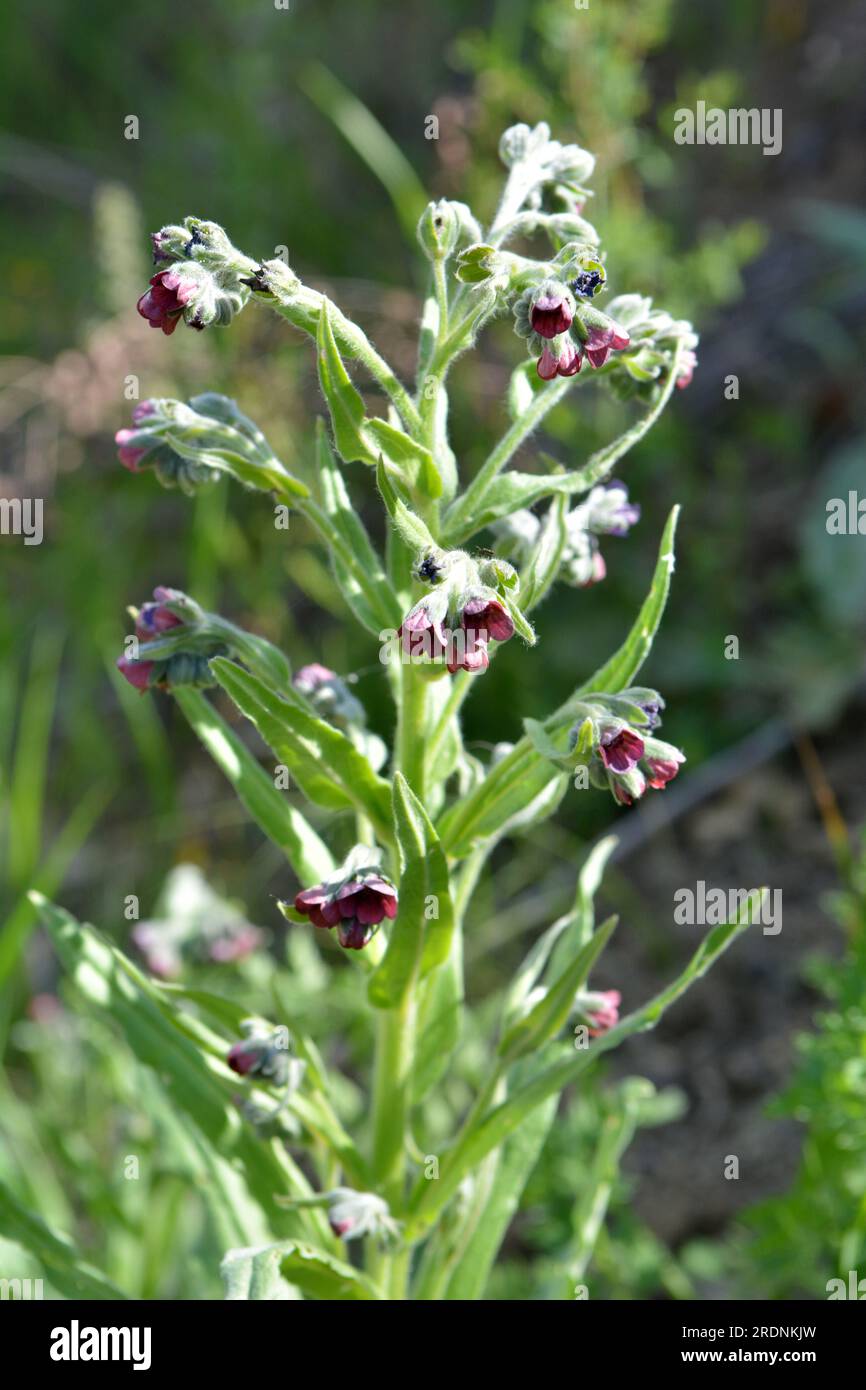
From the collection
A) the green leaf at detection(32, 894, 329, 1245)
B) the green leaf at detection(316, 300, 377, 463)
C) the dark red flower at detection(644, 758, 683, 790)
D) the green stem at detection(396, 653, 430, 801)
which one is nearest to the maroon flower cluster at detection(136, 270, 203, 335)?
the green leaf at detection(316, 300, 377, 463)

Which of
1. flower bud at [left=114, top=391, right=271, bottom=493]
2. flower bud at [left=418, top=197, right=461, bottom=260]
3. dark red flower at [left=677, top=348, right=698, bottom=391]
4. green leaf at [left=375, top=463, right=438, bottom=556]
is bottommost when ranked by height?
green leaf at [left=375, top=463, right=438, bottom=556]

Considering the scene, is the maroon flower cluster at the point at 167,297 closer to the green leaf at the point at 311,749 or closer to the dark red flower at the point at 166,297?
the dark red flower at the point at 166,297

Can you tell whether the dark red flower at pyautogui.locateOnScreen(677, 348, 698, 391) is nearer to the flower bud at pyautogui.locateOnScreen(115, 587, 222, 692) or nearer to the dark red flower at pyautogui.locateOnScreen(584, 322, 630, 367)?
the dark red flower at pyautogui.locateOnScreen(584, 322, 630, 367)

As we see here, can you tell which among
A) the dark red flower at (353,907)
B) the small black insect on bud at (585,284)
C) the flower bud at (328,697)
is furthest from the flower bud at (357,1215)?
the small black insect on bud at (585,284)

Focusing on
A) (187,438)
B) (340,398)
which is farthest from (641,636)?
(187,438)

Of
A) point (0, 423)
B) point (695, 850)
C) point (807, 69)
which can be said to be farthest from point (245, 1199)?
point (807, 69)
